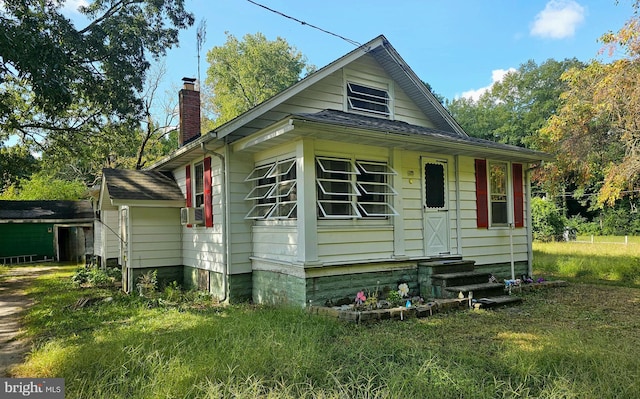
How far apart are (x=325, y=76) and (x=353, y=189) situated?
268 cm

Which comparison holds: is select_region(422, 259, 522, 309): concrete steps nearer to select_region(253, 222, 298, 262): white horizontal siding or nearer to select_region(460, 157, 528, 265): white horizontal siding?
select_region(460, 157, 528, 265): white horizontal siding

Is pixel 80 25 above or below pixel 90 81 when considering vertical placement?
above

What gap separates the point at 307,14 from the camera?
8102mm

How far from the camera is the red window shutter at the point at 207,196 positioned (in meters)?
8.33

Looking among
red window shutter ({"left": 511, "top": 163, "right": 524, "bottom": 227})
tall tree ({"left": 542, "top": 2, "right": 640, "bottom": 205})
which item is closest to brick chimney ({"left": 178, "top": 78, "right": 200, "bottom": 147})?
red window shutter ({"left": 511, "top": 163, "right": 524, "bottom": 227})

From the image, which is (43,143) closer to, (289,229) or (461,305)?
(289,229)

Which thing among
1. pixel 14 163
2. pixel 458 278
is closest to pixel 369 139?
pixel 458 278

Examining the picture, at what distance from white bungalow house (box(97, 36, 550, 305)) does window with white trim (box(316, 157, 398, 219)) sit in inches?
1.0

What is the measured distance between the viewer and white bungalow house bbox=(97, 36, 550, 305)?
658 centimetres

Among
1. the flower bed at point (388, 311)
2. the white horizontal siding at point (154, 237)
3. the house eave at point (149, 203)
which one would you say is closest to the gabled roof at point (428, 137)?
the flower bed at point (388, 311)

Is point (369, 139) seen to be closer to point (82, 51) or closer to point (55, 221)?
point (82, 51)

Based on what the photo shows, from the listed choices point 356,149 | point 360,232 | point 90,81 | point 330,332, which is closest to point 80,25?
point 90,81

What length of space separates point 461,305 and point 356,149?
10.9ft

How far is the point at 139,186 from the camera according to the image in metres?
9.70
